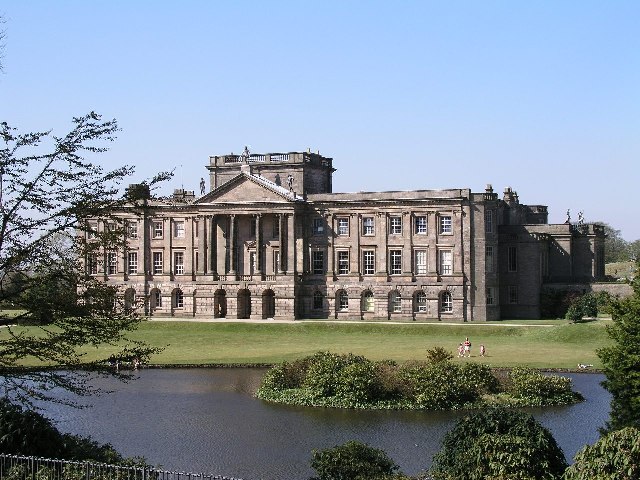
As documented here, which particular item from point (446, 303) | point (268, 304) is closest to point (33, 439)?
point (446, 303)

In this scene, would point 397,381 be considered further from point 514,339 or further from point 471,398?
point 514,339

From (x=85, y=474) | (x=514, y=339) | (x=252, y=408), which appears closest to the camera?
(x=85, y=474)

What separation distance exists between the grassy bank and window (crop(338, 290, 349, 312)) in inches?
272

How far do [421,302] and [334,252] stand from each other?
9.12m

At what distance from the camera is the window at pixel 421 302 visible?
275 feet

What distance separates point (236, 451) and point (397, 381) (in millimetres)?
12225

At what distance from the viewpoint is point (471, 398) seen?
4141cm

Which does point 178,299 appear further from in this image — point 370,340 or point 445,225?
point 370,340

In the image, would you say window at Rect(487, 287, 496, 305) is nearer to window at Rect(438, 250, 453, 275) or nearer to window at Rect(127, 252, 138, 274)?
window at Rect(438, 250, 453, 275)

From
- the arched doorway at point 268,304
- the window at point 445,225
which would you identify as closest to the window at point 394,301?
the window at point 445,225

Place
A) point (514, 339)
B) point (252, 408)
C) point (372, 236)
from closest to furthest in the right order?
point (252, 408), point (514, 339), point (372, 236)

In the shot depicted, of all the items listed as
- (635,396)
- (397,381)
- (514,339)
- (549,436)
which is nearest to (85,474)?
(549,436)

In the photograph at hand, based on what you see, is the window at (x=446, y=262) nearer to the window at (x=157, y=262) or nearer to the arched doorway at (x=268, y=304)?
the arched doorway at (x=268, y=304)

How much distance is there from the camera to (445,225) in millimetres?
83188
